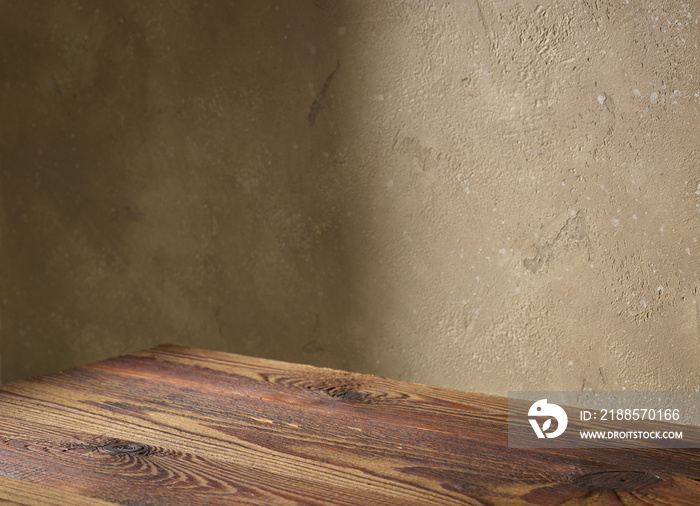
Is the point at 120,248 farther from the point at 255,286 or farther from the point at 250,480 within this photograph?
the point at 250,480

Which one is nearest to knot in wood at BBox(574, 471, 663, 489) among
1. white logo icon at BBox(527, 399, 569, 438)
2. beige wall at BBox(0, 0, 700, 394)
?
white logo icon at BBox(527, 399, 569, 438)

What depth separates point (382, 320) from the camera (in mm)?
1911

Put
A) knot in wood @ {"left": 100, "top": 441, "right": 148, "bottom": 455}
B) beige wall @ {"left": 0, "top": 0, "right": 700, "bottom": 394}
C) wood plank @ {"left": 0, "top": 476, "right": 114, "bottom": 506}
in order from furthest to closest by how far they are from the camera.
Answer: beige wall @ {"left": 0, "top": 0, "right": 700, "bottom": 394}
knot in wood @ {"left": 100, "top": 441, "right": 148, "bottom": 455}
wood plank @ {"left": 0, "top": 476, "right": 114, "bottom": 506}

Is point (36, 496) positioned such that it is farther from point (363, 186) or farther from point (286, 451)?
point (363, 186)

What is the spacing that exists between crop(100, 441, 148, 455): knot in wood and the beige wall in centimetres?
115

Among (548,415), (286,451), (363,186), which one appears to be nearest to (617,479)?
(548,415)

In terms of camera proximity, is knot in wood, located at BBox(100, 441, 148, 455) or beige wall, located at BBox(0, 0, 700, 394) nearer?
knot in wood, located at BBox(100, 441, 148, 455)

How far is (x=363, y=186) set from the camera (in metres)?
1.90

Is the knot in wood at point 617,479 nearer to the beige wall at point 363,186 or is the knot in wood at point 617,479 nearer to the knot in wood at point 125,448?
the knot in wood at point 125,448

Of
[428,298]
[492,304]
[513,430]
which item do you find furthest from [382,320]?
[513,430]

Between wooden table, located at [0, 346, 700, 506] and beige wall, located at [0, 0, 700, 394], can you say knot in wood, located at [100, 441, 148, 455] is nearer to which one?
wooden table, located at [0, 346, 700, 506]

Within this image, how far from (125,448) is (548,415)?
0.52m

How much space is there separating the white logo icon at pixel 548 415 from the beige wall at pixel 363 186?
80 cm

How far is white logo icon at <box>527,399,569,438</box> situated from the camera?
83 cm
